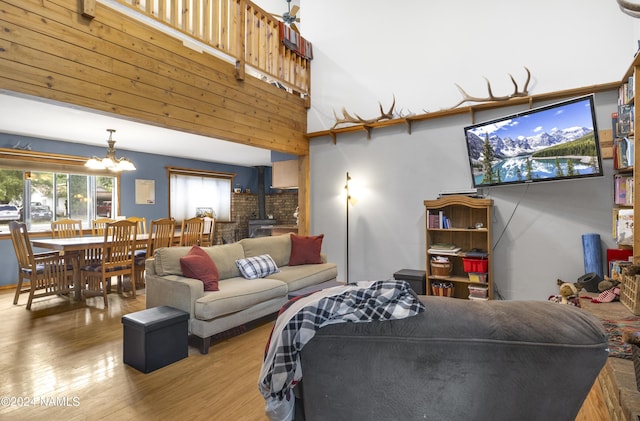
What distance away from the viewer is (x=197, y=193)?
789 centimetres

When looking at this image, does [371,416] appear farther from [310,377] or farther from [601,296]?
[601,296]

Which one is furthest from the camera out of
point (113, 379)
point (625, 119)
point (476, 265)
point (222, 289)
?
point (476, 265)

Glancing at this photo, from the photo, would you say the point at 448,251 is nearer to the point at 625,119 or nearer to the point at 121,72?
the point at 625,119

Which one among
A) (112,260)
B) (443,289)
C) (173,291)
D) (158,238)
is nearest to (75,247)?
(112,260)

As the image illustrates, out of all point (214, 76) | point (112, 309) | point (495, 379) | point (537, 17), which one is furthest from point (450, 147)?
point (112, 309)

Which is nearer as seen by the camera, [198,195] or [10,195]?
[10,195]

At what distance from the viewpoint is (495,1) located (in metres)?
3.89

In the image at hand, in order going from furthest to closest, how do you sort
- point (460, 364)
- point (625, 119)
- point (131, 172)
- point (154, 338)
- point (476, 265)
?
point (131, 172) → point (476, 265) → point (625, 119) → point (154, 338) → point (460, 364)

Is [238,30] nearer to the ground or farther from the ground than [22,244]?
farther from the ground

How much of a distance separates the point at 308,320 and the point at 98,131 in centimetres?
541

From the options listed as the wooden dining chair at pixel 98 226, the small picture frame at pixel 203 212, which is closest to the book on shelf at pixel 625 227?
the wooden dining chair at pixel 98 226

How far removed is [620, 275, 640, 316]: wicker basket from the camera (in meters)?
2.21

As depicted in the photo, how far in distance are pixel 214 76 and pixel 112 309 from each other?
2894mm

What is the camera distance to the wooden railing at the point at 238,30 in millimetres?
3172
